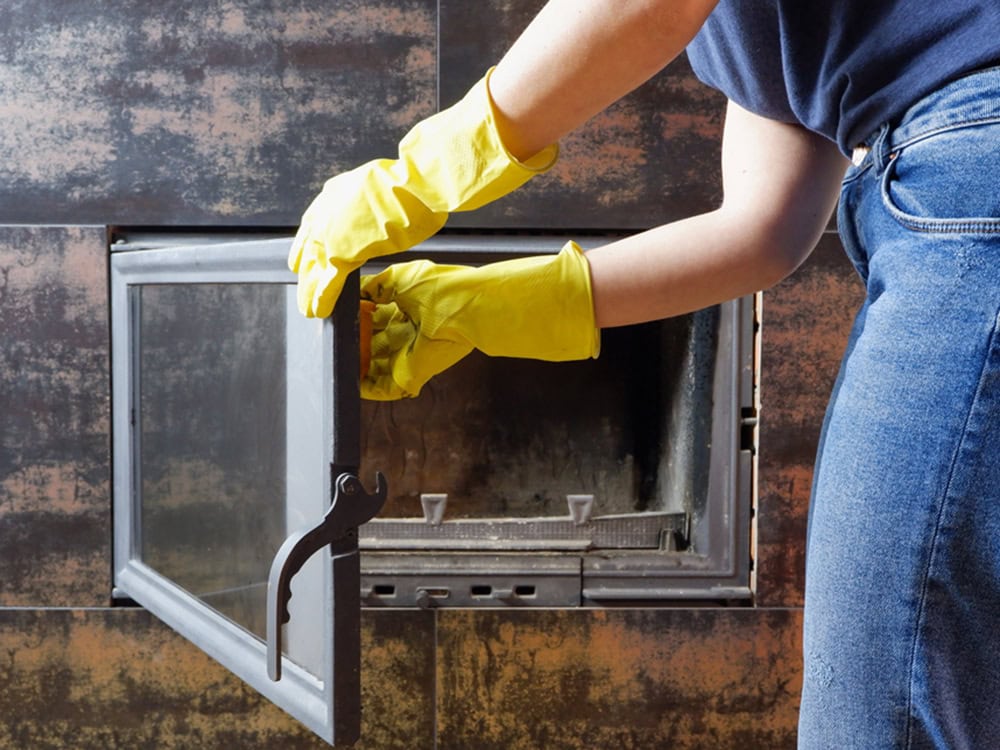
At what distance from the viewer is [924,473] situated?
20.8 inches

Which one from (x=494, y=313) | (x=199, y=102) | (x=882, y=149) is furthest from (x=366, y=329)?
(x=199, y=102)

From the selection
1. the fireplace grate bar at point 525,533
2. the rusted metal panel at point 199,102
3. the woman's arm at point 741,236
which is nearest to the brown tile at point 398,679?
the fireplace grate bar at point 525,533

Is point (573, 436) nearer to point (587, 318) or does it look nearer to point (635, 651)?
point (635, 651)

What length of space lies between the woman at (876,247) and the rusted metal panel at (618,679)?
0.84m

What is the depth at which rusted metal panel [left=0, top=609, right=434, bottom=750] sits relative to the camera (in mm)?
1428

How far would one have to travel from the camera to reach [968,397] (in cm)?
51

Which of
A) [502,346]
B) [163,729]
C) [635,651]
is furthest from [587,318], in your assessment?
[163,729]

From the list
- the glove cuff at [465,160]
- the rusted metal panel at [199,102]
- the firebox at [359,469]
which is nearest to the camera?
the glove cuff at [465,160]

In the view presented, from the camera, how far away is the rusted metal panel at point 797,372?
1401 mm

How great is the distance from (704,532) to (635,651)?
8.4 inches

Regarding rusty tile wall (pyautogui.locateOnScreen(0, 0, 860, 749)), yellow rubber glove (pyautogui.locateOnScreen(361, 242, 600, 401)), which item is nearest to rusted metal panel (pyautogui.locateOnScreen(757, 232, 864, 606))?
rusty tile wall (pyautogui.locateOnScreen(0, 0, 860, 749))

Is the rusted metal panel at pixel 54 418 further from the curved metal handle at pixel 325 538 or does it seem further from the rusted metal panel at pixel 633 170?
Answer: the curved metal handle at pixel 325 538

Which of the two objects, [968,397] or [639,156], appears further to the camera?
[639,156]

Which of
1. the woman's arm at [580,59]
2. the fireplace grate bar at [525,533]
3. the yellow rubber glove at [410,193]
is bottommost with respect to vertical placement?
the fireplace grate bar at [525,533]
